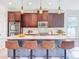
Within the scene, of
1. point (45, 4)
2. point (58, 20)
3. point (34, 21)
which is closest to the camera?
point (45, 4)

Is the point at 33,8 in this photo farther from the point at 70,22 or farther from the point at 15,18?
the point at 70,22

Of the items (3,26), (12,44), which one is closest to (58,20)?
(3,26)

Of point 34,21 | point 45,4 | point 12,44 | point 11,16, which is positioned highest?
point 45,4

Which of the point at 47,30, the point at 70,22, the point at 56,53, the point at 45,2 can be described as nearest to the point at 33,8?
the point at 45,2

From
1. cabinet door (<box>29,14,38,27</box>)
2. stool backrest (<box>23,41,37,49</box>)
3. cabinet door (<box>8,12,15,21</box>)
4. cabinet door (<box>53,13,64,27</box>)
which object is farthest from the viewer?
cabinet door (<box>29,14,38,27</box>)

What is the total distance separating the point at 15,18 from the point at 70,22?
3158 millimetres

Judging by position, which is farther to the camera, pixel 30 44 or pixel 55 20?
pixel 55 20

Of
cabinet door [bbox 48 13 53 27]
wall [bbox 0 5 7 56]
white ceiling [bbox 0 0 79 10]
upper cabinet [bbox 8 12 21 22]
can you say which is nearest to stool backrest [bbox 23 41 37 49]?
wall [bbox 0 5 7 56]

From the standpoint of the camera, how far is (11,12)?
10.2 metres

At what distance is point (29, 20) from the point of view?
34.0ft

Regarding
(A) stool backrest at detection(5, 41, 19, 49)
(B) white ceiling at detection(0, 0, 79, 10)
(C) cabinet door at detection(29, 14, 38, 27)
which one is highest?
(B) white ceiling at detection(0, 0, 79, 10)

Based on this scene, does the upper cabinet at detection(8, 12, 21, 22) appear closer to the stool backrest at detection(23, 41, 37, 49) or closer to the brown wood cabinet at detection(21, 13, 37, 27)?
the brown wood cabinet at detection(21, 13, 37, 27)

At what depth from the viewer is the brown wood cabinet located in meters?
10.3

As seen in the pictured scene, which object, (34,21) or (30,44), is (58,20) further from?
(30,44)
